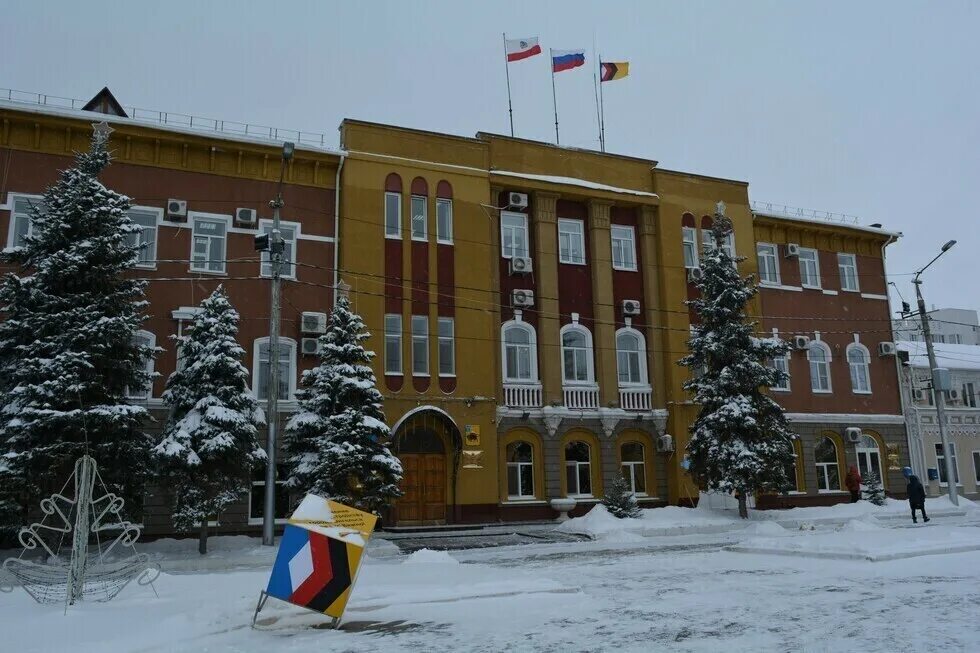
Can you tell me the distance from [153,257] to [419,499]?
34.5 feet

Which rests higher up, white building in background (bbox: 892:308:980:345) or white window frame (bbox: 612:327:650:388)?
white building in background (bbox: 892:308:980:345)

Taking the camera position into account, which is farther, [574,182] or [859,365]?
[859,365]

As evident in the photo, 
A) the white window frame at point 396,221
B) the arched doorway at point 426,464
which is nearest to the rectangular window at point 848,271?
the arched doorway at point 426,464

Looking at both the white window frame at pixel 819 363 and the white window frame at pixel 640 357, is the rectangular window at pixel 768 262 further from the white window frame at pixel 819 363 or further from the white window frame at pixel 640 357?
the white window frame at pixel 640 357

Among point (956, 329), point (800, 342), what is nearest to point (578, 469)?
point (800, 342)

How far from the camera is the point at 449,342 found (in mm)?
25891

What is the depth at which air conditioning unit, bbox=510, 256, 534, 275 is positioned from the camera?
88.8 ft

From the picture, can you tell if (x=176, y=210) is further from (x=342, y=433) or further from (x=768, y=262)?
(x=768, y=262)

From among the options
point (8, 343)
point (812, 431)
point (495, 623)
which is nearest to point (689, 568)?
point (495, 623)

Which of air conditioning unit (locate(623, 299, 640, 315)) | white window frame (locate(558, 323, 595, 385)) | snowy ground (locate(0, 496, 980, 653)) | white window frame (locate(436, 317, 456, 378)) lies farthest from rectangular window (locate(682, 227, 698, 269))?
snowy ground (locate(0, 496, 980, 653))

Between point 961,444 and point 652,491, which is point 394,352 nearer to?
point 652,491

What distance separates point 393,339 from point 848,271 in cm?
2101

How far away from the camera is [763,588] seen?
10969 mm

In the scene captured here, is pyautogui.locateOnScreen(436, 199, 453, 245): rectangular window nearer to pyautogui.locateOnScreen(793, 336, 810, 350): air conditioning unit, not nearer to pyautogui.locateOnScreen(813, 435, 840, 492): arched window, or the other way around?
pyautogui.locateOnScreen(793, 336, 810, 350): air conditioning unit
